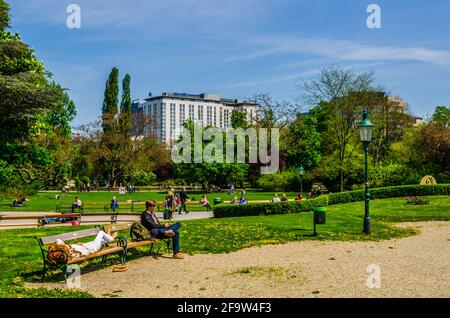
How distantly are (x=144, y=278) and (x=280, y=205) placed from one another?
51.7 ft

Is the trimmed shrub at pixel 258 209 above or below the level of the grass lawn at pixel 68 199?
above

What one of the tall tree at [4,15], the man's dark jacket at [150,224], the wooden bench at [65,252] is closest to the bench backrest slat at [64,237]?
the wooden bench at [65,252]

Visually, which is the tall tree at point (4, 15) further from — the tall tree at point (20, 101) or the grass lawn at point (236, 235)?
the grass lawn at point (236, 235)

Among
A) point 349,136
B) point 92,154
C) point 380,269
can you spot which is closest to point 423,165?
point 349,136

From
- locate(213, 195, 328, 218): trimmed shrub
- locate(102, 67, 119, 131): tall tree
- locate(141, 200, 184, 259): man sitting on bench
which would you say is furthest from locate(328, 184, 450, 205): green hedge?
locate(102, 67, 119, 131): tall tree

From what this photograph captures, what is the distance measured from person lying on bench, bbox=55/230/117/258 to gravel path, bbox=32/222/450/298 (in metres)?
0.51

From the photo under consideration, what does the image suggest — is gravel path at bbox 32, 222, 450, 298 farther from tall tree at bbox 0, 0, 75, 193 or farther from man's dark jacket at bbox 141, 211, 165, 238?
tall tree at bbox 0, 0, 75, 193

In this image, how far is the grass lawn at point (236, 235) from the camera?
1067 centimetres

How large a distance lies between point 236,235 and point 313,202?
11406mm

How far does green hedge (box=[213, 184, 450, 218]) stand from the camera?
2488 centimetres

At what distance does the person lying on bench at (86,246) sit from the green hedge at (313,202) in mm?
13611

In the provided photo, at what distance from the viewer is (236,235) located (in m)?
16.2

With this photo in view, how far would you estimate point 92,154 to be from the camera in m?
70.1

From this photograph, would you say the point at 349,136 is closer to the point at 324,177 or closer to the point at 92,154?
the point at 324,177
